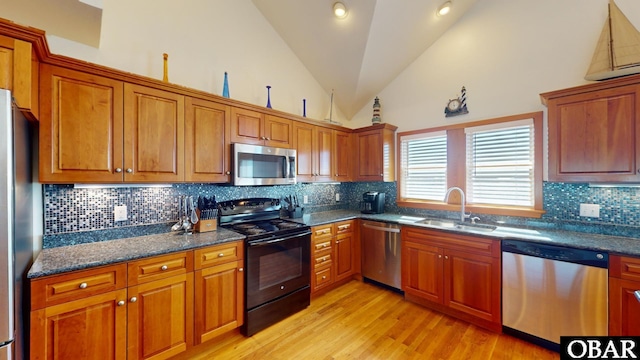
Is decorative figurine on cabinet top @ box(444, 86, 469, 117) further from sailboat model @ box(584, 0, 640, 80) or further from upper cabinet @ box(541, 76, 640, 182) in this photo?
sailboat model @ box(584, 0, 640, 80)

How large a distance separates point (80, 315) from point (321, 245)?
6.64ft

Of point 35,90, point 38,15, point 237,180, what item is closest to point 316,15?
point 237,180

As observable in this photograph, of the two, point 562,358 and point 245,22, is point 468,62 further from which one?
point 562,358

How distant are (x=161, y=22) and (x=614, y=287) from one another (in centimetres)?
435

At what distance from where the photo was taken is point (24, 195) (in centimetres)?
140

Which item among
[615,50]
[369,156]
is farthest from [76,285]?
[615,50]

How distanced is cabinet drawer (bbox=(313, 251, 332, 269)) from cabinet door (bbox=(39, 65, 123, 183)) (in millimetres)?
1987

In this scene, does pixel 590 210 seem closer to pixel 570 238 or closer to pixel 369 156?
pixel 570 238

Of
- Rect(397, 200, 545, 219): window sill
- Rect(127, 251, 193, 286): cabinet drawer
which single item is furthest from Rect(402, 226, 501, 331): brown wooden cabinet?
Rect(127, 251, 193, 286): cabinet drawer

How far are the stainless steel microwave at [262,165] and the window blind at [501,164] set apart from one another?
2.16 metres

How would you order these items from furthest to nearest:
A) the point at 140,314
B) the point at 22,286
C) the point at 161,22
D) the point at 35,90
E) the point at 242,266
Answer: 1. the point at 161,22
2. the point at 242,266
3. the point at 140,314
4. the point at 35,90
5. the point at 22,286

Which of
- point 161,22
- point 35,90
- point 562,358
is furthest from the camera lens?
point 161,22

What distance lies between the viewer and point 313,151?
3.25 metres

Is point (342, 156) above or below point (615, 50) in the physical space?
below
